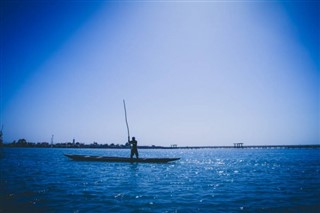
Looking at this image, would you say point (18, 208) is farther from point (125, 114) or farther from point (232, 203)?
point (125, 114)

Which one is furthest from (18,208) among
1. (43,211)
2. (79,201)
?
(79,201)

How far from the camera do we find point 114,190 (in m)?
13.6

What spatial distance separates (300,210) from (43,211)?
438 inches

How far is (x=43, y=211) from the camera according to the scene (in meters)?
9.41

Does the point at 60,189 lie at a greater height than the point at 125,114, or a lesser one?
lesser

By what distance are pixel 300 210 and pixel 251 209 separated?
224 cm

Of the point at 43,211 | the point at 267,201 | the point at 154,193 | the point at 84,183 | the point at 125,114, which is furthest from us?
the point at 125,114

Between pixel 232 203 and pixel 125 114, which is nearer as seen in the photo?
pixel 232 203

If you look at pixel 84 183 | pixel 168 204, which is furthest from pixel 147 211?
pixel 84 183

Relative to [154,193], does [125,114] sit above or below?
above

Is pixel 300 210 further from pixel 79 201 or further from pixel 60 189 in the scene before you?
pixel 60 189

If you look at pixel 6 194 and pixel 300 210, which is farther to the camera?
pixel 6 194

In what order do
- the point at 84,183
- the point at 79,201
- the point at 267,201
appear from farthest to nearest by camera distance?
1. the point at 84,183
2. the point at 267,201
3. the point at 79,201

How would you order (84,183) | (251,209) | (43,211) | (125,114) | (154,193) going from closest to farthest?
(43,211) → (251,209) → (154,193) → (84,183) → (125,114)
